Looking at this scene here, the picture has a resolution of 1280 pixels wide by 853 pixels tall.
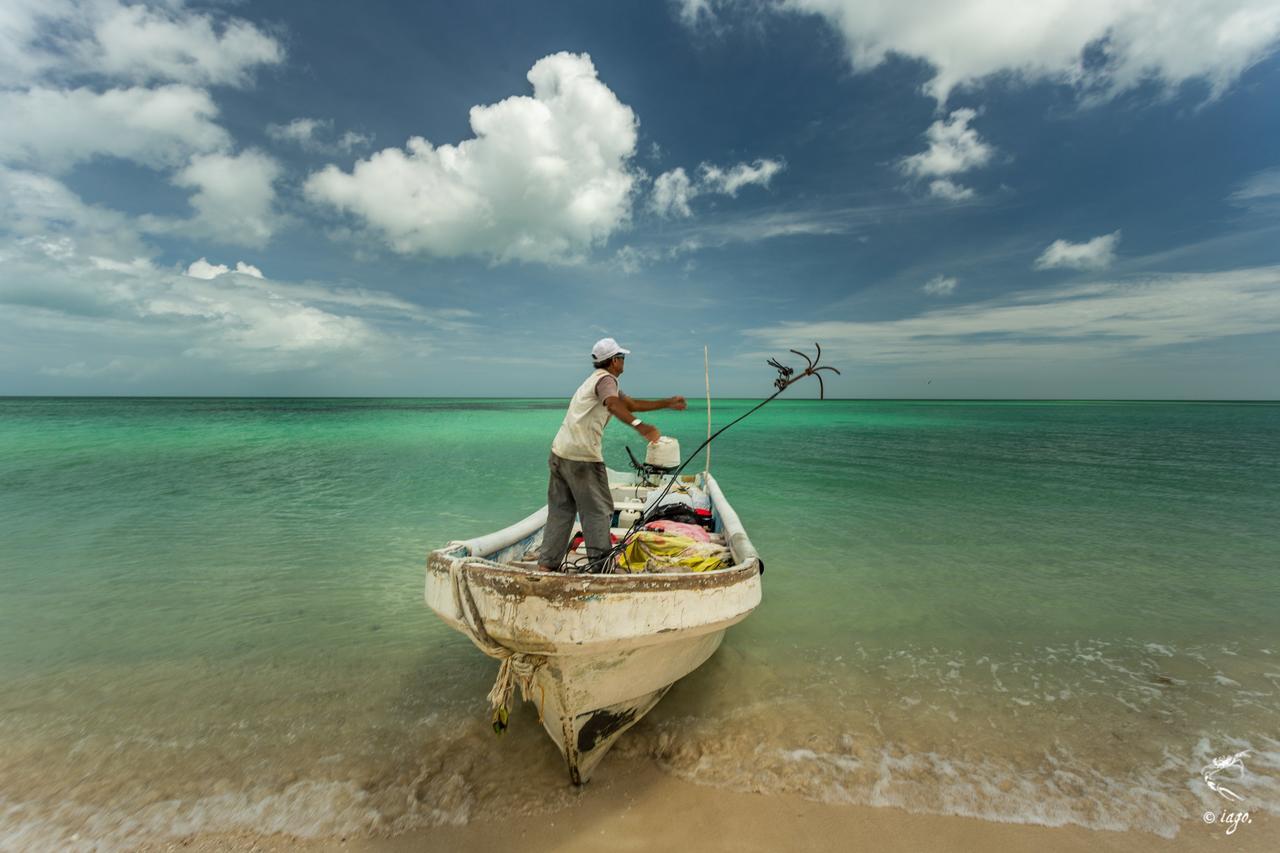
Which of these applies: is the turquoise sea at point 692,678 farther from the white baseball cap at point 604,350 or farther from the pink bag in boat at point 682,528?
the white baseball cap at point 604,350

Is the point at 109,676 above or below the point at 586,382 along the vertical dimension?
below

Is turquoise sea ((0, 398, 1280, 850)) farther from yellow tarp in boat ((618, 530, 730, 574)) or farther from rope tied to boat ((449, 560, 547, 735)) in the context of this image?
yellow tarp in boat ((618, 530, 730, 574))

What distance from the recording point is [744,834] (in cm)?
331

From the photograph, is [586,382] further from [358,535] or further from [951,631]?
[358,535]

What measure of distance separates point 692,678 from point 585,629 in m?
2.35

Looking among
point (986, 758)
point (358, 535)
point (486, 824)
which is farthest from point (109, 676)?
point (986, 758)

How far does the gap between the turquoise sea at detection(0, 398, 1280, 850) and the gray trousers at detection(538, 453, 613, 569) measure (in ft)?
4.44

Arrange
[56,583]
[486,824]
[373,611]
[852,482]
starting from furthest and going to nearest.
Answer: [852,482] < [56,583] < [373,611] < [486,824]

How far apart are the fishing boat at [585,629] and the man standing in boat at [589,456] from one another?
2.98 ft

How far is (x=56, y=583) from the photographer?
7469mm

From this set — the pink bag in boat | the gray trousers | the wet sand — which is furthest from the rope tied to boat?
the pink bag in boat

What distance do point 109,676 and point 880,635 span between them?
7.58 meters

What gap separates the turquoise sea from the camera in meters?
3.67

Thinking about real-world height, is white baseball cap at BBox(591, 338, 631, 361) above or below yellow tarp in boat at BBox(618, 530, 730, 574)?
above
